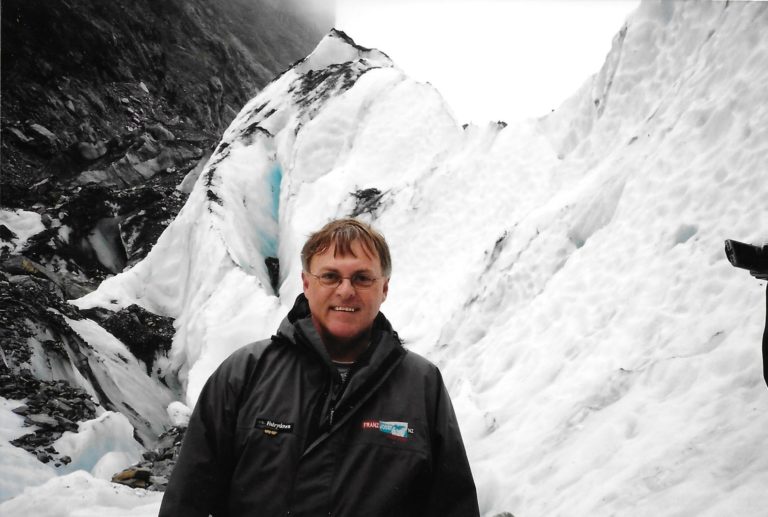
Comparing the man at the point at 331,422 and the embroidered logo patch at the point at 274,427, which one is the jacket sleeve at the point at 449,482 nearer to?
the man at the point at 331,422

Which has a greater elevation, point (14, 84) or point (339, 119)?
point (14, 84)

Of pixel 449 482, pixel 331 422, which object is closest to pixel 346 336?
pixel 331 422

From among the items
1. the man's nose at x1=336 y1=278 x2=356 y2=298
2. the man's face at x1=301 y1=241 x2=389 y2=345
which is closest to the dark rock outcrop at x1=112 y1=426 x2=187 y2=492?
the man's face at x1=301 y1=241 x2=389 y2=345

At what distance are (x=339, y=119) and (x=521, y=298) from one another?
10.4 meters

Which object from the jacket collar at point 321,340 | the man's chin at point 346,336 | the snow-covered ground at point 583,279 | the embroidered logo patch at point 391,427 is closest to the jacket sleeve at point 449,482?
the embroidered logo patch at point 391,427

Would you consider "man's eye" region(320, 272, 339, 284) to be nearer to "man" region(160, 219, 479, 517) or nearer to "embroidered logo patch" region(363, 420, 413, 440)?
"man" region(160, 219, 479, 517)

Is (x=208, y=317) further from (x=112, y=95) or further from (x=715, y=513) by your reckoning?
(x=112, y=95)

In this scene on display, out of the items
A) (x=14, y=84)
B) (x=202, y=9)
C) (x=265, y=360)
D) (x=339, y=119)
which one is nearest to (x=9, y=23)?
(x=14, y=84)

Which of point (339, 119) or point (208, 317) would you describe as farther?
point (339, 119)

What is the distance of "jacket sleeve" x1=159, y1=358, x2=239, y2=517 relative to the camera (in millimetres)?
1803

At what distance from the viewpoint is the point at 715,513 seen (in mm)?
2729

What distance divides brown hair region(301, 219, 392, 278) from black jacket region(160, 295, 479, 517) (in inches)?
12.2

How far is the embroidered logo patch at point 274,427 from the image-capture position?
185 cm

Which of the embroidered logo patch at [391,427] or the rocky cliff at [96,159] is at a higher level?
the rocky cliff at [96,159]
